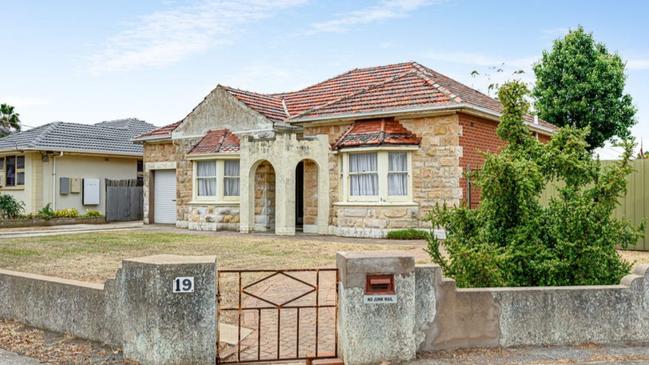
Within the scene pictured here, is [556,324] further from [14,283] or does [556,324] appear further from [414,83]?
[414,83]

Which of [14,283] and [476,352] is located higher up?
[14,283]

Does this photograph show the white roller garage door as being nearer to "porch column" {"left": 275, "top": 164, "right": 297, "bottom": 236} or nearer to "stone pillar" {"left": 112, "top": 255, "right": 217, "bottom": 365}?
"porch column" {"left": 275, "top": 164, "right": 297, "bottom": 236}

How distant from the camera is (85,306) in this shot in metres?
6.21

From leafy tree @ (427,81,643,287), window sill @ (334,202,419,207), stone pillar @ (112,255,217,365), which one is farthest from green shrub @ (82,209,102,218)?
stone pillar @ (112,255,217,365)

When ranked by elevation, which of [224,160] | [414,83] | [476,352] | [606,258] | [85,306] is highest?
[414,83]

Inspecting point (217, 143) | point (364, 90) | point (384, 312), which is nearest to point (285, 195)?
point (217, 143)

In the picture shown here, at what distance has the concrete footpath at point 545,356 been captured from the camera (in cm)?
545

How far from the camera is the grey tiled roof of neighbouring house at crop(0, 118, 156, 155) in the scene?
26.1 m

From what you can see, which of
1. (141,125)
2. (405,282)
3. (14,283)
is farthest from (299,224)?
(141,125)

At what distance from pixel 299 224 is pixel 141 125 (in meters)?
18.3

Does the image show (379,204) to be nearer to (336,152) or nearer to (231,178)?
(336,152)

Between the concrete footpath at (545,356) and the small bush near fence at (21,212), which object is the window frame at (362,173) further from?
the small bush near fence at (21,212)

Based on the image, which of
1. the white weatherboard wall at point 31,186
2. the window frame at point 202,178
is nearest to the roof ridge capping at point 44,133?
the white weatherboard wall at point 31,186

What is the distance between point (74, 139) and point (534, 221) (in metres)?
25.6
